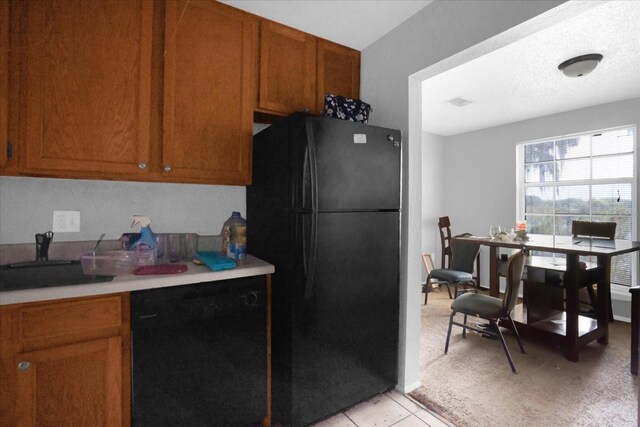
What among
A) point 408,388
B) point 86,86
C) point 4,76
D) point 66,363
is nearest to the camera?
point 66,363

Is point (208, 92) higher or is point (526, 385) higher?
point (208, 92)

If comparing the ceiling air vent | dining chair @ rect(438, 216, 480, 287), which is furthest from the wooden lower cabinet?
dining chair @ rect(438, 216, 480, 287)

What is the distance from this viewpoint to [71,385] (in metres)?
1.17

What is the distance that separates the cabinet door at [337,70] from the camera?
2.03 metres

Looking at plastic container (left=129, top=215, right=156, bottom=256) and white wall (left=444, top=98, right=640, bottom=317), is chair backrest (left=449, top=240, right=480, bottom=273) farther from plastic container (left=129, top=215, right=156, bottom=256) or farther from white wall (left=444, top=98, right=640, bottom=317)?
plastic container (left=129, top=215, right=156, bottom=256)

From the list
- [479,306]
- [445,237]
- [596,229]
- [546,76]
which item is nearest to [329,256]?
[479,306]

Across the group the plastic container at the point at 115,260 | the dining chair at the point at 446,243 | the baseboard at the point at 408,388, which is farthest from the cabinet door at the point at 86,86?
the dining chair at the point at 446,243

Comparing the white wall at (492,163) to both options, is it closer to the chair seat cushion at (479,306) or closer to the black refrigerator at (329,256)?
the chair seat cushion at (479,306)

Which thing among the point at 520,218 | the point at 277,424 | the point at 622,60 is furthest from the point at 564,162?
the point at 277,424

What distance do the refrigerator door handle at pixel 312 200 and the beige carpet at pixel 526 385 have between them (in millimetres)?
1150

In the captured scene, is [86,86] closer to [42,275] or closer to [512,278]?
[42,275]

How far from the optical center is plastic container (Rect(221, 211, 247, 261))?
172 centimetres

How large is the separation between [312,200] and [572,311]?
2469 mm

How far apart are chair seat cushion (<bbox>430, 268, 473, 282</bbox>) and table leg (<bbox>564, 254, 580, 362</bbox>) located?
1.17m
